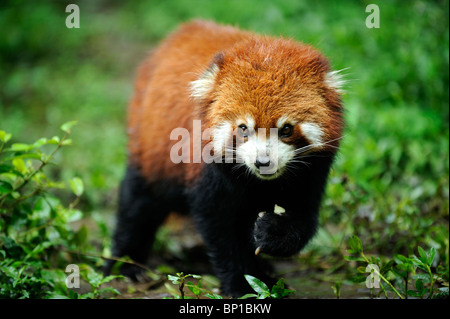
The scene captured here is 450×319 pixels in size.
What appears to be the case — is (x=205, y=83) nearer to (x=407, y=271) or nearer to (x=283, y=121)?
(x=283, y=121)

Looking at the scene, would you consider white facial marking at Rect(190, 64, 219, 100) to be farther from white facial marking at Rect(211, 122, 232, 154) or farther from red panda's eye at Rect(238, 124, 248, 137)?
red panda's eye at Rect(238, 124, 248, 137)

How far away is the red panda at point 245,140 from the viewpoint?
387cm

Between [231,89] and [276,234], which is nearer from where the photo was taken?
[231,89]

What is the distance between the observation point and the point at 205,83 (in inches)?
164

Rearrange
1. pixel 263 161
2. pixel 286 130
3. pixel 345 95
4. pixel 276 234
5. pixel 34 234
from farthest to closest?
pixel 345 95
pixel 34 234
pixel 276 234
pixel 286 130
pixel 263 161

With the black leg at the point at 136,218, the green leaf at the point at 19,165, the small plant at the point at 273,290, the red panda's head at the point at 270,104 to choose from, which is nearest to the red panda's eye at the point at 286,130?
the red panda's head at the point at 270,104

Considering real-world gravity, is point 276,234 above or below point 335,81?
below

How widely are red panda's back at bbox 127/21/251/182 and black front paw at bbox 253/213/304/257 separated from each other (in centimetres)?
76

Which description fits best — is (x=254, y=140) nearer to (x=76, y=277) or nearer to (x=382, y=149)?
(x=76, y=277)

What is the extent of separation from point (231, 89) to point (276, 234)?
1209 millimetres

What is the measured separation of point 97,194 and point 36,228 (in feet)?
8.18

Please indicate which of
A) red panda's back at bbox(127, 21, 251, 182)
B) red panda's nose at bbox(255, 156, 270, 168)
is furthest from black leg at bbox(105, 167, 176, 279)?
red panda's nose at bbox(255, 156, 270, 168)

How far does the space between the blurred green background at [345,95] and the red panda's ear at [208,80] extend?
1020mm

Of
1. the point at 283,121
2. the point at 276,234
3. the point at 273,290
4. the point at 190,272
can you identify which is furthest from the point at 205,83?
the point at 190,272
